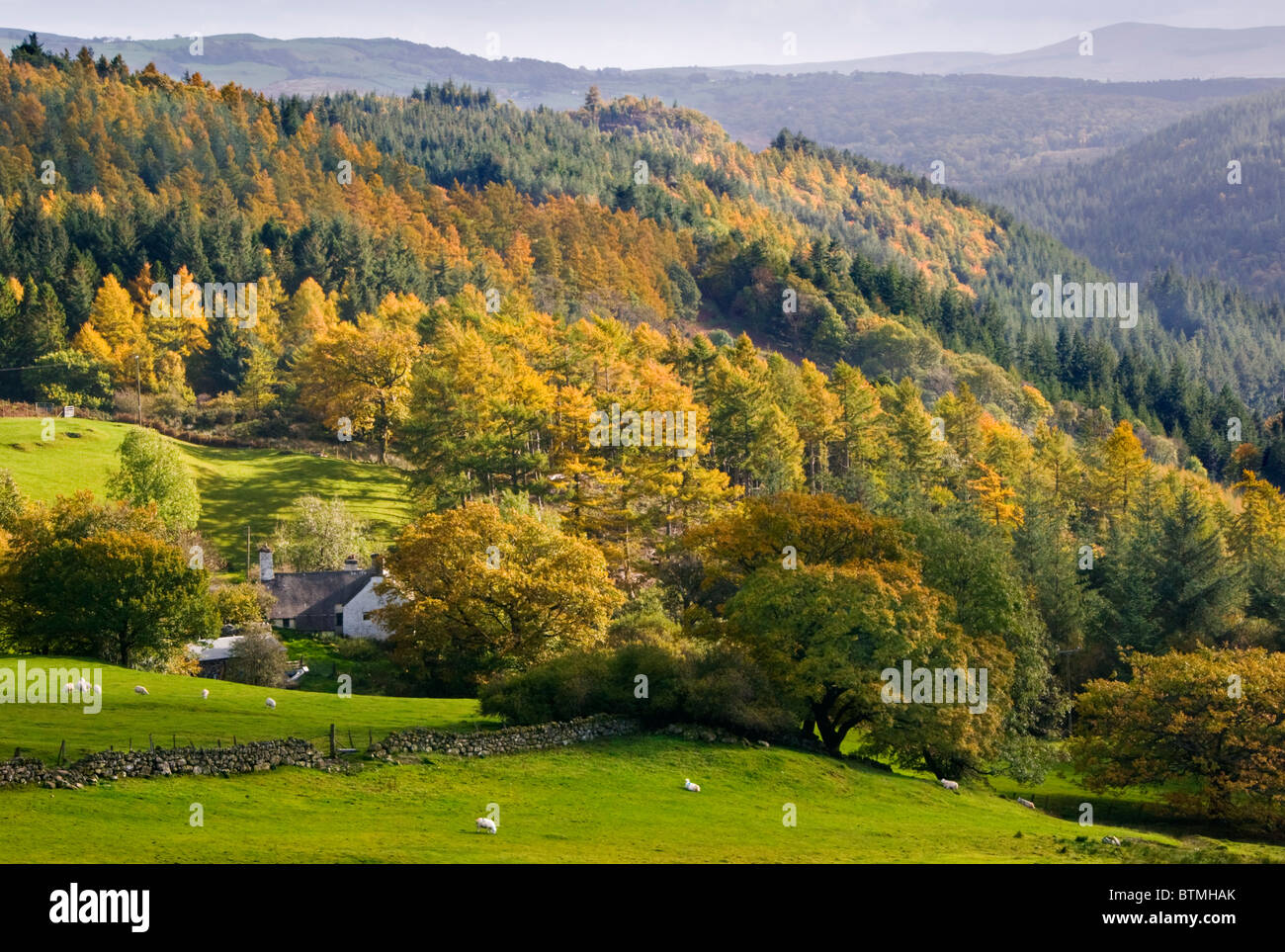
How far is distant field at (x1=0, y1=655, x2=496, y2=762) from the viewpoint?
45.2 metres

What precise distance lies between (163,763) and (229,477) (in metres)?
66.8

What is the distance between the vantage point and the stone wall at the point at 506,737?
48.4m

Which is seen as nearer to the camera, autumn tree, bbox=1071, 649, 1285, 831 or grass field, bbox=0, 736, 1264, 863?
grass field, bbox=0, 736, 1264, 863

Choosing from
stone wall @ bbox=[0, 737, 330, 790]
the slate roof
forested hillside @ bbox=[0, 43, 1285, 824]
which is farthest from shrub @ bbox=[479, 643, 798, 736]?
the slate roof

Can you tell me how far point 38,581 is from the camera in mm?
64562

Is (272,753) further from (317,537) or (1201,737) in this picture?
(317,537)

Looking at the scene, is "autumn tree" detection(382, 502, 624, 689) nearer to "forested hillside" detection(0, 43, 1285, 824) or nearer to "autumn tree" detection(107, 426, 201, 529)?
"forested hillside" detection(0, 43, 1285, 824)

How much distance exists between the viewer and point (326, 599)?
270 ft

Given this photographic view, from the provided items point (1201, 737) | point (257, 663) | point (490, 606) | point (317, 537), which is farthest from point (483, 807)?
point (317, 537)

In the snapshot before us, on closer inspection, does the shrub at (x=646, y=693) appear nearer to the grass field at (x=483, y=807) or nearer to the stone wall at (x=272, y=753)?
the stone wall at (x=272, y=753)

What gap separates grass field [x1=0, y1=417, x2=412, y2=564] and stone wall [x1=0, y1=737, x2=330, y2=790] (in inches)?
1745
